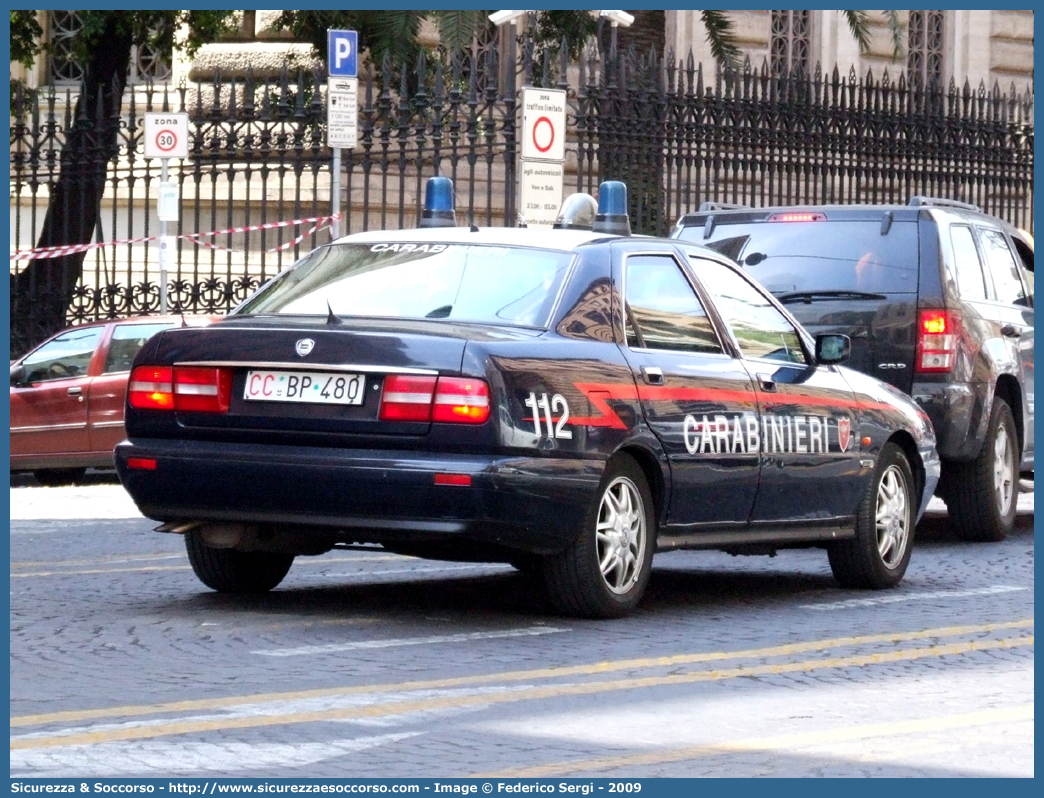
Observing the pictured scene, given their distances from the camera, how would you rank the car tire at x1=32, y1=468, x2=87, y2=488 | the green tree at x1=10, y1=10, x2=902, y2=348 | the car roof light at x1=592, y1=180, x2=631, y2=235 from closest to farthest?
the car roof light at x1=592, y1=180, x2=631, y2=235 → the car tire at x1=32, y1=468, x2=87, y2=488 → the green tree at x1=10, y1=10, x2=902, y2=348

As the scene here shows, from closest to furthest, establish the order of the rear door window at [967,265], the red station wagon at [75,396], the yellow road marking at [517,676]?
the yellow road marking at [517,676] < the rear door window at [967,265] < the red station wagon at [75,396]

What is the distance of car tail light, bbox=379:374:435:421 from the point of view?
7.79m

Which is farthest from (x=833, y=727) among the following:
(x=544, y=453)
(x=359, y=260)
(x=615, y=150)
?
(x=615, y=150)

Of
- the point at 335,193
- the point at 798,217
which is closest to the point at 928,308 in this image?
the point at 798,217

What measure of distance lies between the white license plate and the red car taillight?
0.10 metres

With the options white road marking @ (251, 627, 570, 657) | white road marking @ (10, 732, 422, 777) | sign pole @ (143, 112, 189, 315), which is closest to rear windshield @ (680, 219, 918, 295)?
white road marking @ (251, 627, 570, 657)

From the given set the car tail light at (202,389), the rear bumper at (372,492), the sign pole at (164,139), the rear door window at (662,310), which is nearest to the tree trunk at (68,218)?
the sign pole at (164,139)

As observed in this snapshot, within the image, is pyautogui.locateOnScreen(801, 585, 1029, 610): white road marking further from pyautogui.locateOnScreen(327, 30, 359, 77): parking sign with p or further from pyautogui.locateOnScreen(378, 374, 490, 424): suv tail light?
pyautogui.locateOnScreen(327, 30, 359, 77): parking sign with p

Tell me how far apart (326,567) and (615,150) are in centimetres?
1063

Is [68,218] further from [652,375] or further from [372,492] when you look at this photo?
[372,492]

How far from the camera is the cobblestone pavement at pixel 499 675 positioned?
5.70 m

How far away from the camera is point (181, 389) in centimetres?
820

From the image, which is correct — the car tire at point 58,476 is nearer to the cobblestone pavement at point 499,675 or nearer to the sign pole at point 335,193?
the sign pole at point 335,193

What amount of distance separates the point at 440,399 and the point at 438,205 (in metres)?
2.49
